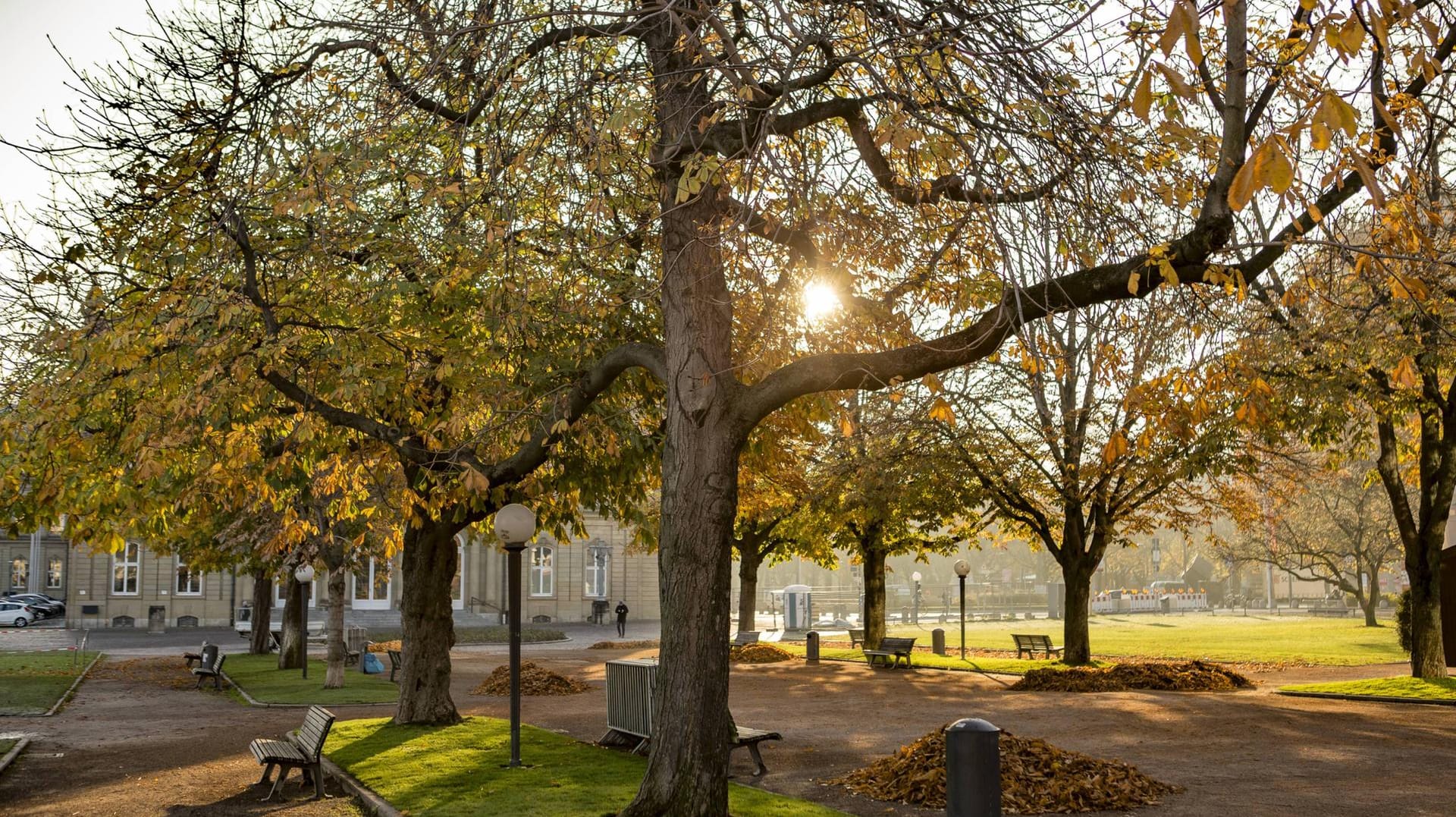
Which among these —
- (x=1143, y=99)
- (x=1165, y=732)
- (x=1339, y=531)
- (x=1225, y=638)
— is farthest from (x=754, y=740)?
(x=1339, y=531)

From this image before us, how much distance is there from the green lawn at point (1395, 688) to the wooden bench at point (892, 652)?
979 cm

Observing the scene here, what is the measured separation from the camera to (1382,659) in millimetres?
29297

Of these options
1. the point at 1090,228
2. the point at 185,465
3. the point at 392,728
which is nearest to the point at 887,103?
the point at 1090,228

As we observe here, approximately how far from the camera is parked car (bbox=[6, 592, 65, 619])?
197 ft

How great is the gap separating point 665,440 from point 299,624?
23.9m

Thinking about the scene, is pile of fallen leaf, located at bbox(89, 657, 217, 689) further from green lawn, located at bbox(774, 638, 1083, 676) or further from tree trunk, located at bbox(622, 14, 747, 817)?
tree trunk, located at bbox(622, 14, 747, 817)

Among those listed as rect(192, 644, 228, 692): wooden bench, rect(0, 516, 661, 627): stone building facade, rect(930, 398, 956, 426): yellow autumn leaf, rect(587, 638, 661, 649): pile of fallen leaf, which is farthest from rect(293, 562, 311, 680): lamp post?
rect(0, 516, 661, 627): stone building facade

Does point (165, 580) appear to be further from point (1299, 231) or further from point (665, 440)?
point (1299, 231)

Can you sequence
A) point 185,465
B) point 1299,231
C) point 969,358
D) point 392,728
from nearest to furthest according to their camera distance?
point 1299,231, point 969,358, point 185,465, point 392,728

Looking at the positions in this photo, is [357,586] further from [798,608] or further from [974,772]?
[974,772]

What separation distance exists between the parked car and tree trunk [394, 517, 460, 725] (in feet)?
173

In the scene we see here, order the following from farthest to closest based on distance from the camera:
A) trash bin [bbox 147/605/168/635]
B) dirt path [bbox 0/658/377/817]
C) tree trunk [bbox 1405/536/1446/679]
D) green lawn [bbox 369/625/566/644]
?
1. trash bin [bbox 147/605/168/635]
2. green lawn [bbox 369/625/566/644]
3. tree trunk [bbox 1405/536/1446/679]
4. dirt path [bbox 0/658/377/817]

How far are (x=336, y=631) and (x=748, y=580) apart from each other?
16088mm

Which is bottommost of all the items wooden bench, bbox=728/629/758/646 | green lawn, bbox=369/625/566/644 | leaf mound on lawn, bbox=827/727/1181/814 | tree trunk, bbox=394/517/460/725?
green lawn, bbox=369/625/566/644
